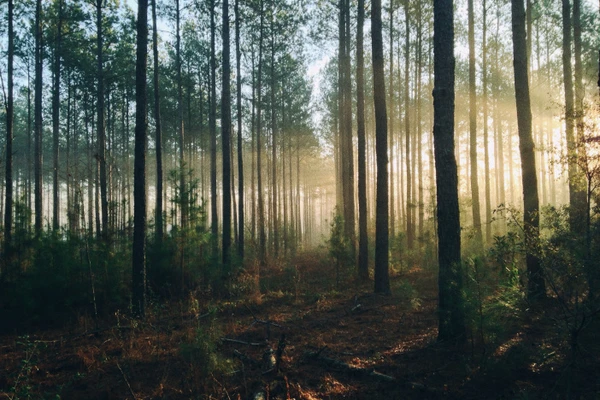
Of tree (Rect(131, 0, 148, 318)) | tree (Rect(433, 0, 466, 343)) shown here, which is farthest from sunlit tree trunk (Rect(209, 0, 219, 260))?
tree (Rect(433, 0, 466, 343))

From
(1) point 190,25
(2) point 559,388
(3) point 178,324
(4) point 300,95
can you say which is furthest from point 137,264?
(4) point 300,95

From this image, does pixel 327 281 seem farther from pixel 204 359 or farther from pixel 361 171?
pixel 204 359

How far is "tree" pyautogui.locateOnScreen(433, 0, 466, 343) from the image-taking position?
565 centimetres

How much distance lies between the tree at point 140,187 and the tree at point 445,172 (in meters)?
6.35

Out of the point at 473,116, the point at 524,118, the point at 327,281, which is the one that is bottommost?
the point at 327,281

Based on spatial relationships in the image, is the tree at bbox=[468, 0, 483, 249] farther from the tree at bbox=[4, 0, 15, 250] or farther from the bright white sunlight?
the tree at bbox=[4, 0, 15, 250]

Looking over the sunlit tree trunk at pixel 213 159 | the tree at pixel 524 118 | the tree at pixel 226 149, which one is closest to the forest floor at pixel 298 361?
the tree at pixel 524 118

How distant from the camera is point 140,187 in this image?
7711 mm

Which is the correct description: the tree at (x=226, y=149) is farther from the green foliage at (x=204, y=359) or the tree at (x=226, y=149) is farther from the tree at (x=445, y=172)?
the tree at (x=445, y=172)

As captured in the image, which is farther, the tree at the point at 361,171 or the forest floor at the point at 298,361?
the tree at the point at 361,171

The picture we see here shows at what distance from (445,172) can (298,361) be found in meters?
4.10

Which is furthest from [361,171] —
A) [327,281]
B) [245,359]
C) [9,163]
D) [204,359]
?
[9,163]

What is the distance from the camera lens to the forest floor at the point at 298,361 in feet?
13.7

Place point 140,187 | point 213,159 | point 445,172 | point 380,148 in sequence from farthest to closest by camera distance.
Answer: point 213,159
point 380,148
point 140,187
point 445,172
